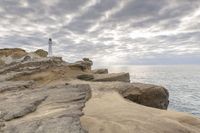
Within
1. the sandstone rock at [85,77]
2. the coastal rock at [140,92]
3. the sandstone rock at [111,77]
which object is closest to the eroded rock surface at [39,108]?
the coastal rock at [140,92]

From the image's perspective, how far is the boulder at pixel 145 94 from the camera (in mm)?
14695

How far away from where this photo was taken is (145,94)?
49.4ft

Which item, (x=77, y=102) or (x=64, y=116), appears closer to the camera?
(x=64, y=116)

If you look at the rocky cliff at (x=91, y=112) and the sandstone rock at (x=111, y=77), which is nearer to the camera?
the rocky cliff at (x=91, y=112)

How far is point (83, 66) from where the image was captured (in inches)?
909

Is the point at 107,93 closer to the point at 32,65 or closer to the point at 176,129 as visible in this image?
the point at 176,129

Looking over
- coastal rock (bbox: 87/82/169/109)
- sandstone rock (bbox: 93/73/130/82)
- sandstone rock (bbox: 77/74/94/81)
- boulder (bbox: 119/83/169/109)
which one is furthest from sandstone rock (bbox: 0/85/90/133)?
sandstone rock (bbox: 77/74/94/81)

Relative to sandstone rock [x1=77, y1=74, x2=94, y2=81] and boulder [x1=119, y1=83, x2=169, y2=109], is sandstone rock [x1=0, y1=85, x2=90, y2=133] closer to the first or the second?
boulder [x1=119, y1=83, x2=169, y2=109]

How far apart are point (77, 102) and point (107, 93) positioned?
2771 mm

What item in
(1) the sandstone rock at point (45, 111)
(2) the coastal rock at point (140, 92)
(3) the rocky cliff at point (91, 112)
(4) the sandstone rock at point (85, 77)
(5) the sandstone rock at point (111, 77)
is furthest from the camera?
(4) the sandstone rock at point (85, 77)

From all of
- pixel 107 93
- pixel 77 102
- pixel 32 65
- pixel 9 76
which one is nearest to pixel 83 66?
pixel 32 65

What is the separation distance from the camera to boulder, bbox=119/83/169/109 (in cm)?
1470

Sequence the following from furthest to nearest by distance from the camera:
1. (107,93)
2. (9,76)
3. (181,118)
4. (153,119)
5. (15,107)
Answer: (9,76)
(107,93)
(15,107)
(181,118)
(153,119)

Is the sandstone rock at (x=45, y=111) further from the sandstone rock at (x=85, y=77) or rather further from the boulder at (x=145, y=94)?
the sandstone rock at (x=85, y=77)
